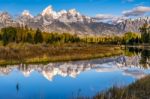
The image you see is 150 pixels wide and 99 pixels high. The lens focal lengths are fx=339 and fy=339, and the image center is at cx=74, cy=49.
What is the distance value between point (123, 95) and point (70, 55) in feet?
155

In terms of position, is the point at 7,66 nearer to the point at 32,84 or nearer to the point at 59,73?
the point at 59,73

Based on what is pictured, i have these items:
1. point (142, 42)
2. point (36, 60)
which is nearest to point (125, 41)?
point (142, 42)

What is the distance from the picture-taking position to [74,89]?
28.3m

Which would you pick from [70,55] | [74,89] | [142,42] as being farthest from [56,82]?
[142,42]

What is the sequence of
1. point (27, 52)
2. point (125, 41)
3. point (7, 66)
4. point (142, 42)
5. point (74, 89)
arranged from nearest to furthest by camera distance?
point (74, 89) → point (7, 66) → point (27, 52) → point (142, 42) → point (125, 41)

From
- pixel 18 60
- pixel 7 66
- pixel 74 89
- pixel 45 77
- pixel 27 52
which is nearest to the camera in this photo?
pixel 74 89

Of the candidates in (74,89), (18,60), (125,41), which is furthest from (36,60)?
(125,41)

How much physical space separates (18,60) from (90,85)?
2300cm

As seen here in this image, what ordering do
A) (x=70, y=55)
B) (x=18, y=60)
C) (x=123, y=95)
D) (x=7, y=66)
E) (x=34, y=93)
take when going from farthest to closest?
(x=70, y=55) < (x=18, y=60) < (x=7, y=66) < (x=34, y=93) < (x=123, y=95)

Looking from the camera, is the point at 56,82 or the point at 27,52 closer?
the point at 56,82

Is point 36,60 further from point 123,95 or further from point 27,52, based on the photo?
point 123,95

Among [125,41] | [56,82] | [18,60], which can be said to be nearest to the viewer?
[56,82]

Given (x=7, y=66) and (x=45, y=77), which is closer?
(x=45, y=77)

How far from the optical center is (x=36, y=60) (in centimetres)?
5422
